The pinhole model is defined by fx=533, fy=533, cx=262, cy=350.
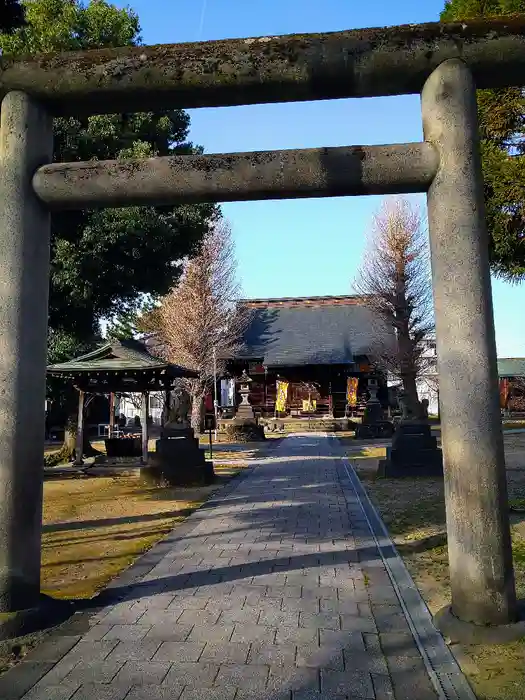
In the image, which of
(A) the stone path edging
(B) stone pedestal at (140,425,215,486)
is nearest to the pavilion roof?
(B) stone pedestal at (140,425,215,486)

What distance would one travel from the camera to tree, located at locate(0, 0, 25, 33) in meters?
6.66

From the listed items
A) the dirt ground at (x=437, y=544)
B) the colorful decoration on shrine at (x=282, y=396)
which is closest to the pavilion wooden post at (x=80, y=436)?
the dirt ground at (x=437, y=544)

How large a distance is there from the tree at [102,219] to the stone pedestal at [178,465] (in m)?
4.49

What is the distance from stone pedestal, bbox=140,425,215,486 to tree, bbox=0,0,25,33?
7.84 metres

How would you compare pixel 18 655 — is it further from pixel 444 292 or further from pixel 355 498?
pixel 355 498

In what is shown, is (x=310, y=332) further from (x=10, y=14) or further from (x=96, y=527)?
(x=10, y=14)

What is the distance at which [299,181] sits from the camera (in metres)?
3.99

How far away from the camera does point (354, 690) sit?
2.89 metres

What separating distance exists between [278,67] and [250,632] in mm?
4052

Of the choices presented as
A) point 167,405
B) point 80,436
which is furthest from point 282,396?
point 167,405

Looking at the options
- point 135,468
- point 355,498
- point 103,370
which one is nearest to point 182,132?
point 103,370

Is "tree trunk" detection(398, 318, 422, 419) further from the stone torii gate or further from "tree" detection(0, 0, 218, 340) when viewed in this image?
the stone torii gate

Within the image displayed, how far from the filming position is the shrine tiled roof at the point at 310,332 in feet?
105

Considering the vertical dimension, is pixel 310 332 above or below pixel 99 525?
above
